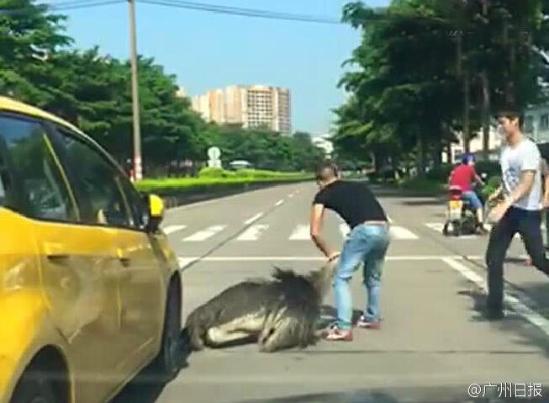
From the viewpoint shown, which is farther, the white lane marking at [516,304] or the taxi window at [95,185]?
the white lane marking at [516,304]

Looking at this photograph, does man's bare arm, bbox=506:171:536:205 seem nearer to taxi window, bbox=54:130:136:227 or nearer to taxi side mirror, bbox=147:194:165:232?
taxi side mirror, bbox=147:194:165:232

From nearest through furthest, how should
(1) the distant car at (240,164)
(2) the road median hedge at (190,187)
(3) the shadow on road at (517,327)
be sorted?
1. (3) the shadow on road at (517,327)
2. (2) the road median hedge at (190,187)
3. (1) the distant car at (240,164)

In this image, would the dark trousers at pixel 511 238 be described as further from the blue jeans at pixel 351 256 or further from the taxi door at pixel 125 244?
the taxi door at pixel 125 244

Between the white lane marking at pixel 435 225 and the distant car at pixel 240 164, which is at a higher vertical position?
the white lane marking at pixel 435 225

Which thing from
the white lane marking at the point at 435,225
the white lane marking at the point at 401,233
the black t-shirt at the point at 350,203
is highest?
the black t-shirt at the point at 350,203

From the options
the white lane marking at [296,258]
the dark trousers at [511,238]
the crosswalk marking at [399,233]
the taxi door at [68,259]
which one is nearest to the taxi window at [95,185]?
the taxi door at [68,259]

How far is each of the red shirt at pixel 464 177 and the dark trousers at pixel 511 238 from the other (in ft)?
37.7

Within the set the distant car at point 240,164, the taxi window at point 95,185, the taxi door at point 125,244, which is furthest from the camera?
the distant car at point 240,164

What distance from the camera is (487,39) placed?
140 feet

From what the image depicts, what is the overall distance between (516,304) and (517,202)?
76.3 inches

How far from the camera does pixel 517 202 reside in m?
9.03

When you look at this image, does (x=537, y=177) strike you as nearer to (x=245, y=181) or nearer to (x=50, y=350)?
(x=50, y=350)

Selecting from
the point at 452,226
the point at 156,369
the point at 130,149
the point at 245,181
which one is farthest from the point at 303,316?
the point at 245,181

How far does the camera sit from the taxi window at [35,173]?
445cm
